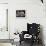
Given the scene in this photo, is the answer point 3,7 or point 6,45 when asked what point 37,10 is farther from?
point 6,45

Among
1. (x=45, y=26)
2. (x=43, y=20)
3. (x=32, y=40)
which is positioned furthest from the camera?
(x=43, y=20)

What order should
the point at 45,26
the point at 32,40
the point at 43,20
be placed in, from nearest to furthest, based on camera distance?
1. the point at 32,40
2. the point at 45,26
3. the point at 43,20

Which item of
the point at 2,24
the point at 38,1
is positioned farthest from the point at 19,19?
the point at 38,1

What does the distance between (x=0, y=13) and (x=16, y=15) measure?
0.47 m

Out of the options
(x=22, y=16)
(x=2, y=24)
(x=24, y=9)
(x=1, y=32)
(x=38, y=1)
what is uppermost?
(x=38, y=1)

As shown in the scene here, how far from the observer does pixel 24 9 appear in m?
3.08

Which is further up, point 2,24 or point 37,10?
point 37,10

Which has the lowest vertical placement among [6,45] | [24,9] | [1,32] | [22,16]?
[6,45]

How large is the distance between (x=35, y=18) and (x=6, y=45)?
1113mm

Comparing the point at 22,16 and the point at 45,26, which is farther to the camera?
the point at 22,16

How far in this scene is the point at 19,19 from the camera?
10.2 ft

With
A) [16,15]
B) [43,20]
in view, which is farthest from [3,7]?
[43,20]

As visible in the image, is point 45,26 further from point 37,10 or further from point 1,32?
point 1,32

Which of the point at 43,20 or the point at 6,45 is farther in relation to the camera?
the point at 43,20
